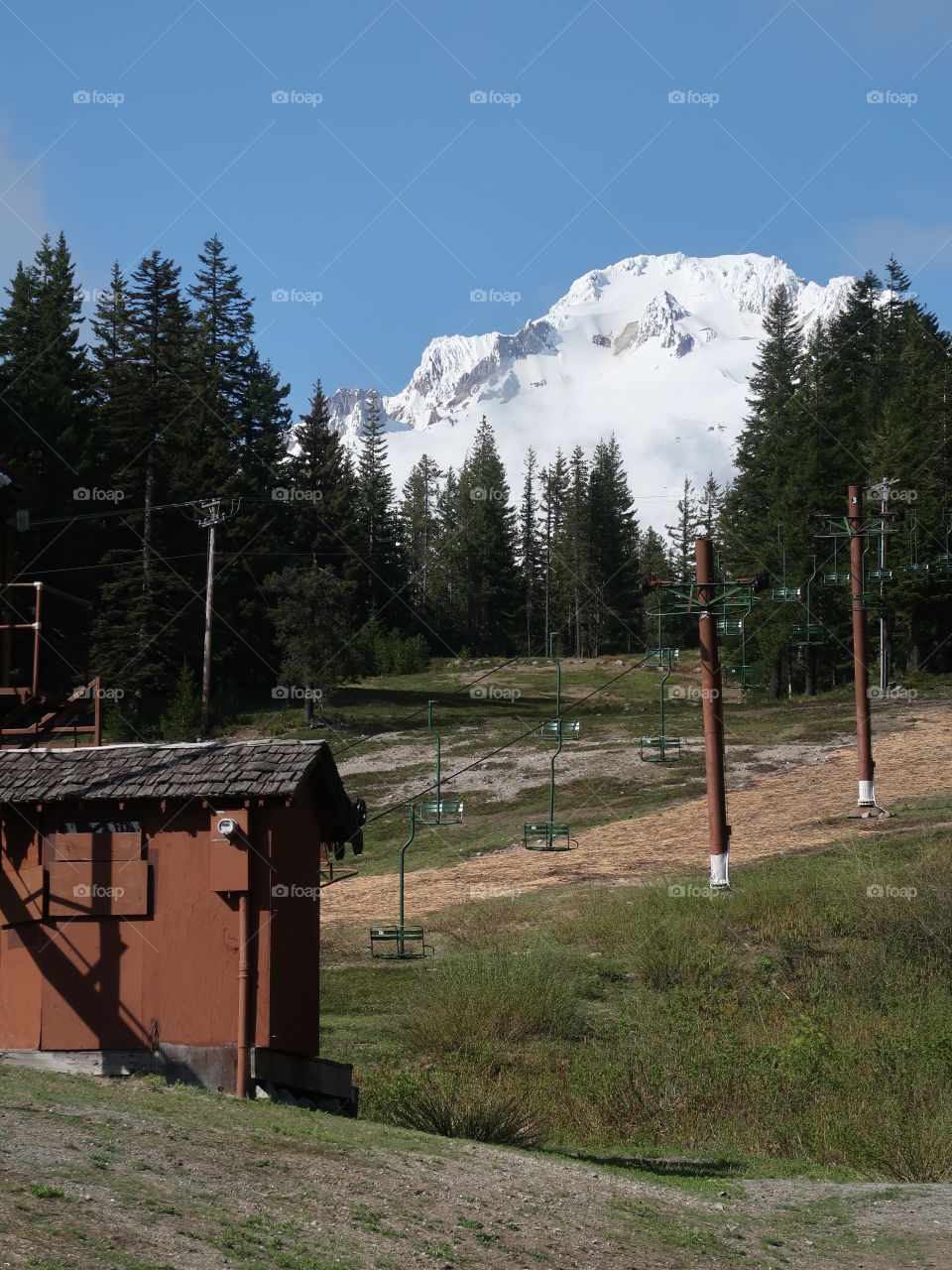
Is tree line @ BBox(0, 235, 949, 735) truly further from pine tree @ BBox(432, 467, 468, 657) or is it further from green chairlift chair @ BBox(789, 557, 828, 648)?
green chairlift chair @ BBox(789, 557, 828, 648)

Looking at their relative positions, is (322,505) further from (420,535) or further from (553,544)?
(420,535)

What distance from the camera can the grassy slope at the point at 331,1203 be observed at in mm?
10039

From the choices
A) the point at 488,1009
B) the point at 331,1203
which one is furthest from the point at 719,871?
the point at 331,1203

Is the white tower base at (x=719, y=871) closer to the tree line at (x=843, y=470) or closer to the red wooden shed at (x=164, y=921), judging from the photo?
Result: the red wooden shed at (x=164, y=921)

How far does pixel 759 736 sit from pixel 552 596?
60.9m

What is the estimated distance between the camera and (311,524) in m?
89.1

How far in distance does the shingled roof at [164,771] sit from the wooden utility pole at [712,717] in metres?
14.7

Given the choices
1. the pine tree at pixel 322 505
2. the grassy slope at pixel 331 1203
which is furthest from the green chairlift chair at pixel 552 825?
the pine tree at pixel 322 505

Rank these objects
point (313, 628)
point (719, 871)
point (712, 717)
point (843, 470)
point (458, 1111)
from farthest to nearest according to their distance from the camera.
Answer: point (843, 470) < point (313, 628) < point (712, 717) < point (719, 871) < point (458, 1111)

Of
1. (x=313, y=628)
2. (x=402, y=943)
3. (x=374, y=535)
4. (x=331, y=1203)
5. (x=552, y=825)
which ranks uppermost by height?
(x=374, y=535)

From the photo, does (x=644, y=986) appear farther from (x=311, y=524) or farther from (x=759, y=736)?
(x=311, y=524)

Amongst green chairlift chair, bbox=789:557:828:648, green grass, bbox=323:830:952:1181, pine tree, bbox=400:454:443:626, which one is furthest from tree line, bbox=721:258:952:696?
green grass, bbox=323:830:952:1181

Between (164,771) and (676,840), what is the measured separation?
26.0 metres

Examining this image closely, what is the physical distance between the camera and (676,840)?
41.9m
